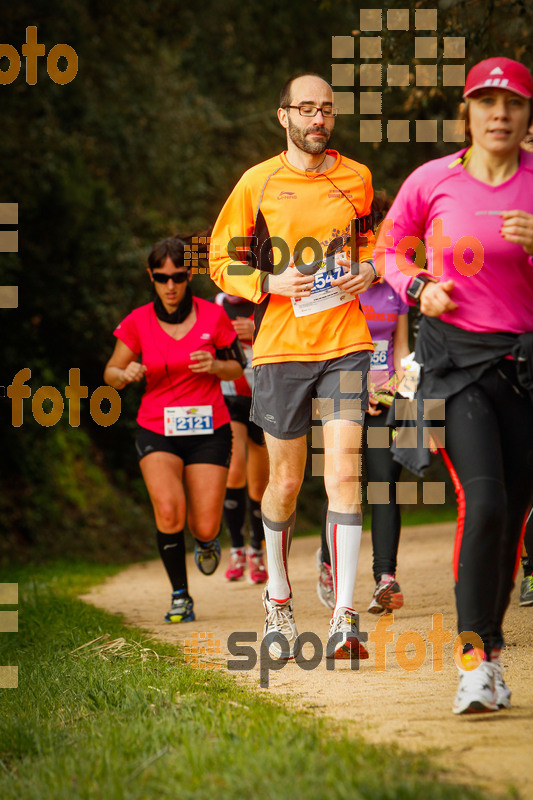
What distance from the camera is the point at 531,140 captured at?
20.1ft

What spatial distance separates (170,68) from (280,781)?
2155cm

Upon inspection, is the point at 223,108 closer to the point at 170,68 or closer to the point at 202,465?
the point at 170,68

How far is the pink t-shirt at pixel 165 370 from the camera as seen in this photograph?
7211 millimetres

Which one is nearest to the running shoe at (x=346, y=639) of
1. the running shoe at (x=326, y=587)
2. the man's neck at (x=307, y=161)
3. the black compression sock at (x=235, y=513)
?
the running shoe at (x=326, y=587)

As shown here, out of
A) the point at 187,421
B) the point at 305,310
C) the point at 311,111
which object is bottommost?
the point at 187,421

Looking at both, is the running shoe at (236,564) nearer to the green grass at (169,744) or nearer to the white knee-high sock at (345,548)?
the green grass at (169,744)

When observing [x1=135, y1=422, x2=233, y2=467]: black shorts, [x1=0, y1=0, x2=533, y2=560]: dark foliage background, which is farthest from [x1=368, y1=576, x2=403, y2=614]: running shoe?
[x1=0, y1=0, x2=533, y2=560]: dark foliage background

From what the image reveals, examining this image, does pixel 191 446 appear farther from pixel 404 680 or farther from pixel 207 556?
pixel 404 680

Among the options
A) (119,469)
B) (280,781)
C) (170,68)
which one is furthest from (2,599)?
(170,68)

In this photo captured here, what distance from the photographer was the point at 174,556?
283 inches

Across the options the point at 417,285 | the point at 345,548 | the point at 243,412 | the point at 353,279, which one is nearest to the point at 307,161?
the point at 353,279

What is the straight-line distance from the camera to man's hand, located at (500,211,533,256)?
3711 mm

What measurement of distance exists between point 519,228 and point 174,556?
13.6ft

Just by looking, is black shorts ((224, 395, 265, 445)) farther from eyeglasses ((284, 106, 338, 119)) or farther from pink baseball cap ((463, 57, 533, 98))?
pink baseball cap ((463, 57, 533, 98))
